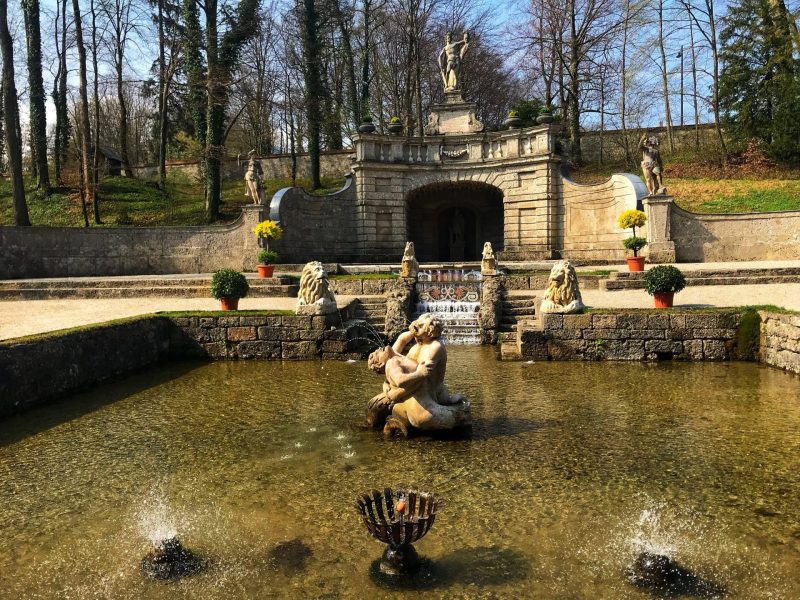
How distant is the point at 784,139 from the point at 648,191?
1290 cm

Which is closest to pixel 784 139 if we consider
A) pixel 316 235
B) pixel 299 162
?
pixel 316 235

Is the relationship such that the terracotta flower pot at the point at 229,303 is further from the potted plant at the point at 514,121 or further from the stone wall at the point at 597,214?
the potted plant at the point at 514,121

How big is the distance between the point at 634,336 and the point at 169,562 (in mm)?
8115

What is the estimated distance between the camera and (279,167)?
1303 inches

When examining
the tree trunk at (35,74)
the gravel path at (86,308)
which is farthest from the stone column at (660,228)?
the tree trunk at (35,74)

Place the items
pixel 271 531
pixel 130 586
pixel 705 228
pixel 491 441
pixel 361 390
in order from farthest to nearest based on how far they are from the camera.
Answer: pixel 705 228 → pixel 361 390 → pixel 491 441 → pixel 271 531 → pixel 130 586

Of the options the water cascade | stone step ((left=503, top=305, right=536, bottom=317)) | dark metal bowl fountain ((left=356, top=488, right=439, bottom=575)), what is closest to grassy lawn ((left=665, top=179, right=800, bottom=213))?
the water cascade

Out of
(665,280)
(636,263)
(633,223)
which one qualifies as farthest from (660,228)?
(665,280)

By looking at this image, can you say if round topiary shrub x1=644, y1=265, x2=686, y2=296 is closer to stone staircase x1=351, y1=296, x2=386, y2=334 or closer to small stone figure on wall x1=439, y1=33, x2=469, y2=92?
stone staircase x1=351, y1=296, x2=386, y2=334

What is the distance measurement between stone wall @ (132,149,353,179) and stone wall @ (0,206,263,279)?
44.5 ft

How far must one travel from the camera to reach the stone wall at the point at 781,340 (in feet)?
26.0

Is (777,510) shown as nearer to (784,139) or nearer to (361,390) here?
(361,390)

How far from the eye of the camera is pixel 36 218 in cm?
2562

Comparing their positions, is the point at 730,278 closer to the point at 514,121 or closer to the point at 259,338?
the point at 514,121
